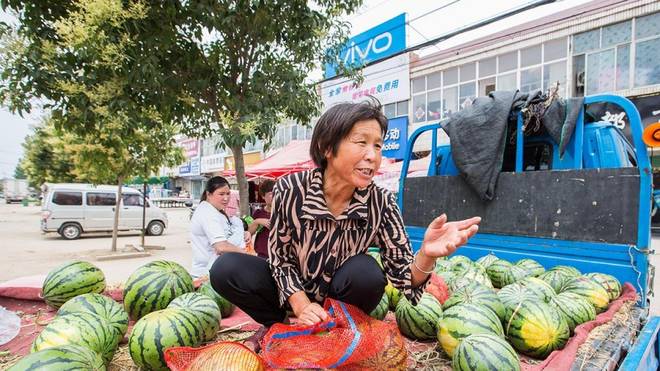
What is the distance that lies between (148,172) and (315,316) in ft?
33.5

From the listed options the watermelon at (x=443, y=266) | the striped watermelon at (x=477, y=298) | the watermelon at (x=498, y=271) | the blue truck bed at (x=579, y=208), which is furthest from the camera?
the watermelon at (x=443, y=266)

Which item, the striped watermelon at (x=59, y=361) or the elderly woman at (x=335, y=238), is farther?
the elderly woman at (x=335, y=238)

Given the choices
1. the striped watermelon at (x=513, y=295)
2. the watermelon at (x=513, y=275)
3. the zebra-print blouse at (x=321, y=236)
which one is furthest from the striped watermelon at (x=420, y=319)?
the watermelon at (x=513, y=275)

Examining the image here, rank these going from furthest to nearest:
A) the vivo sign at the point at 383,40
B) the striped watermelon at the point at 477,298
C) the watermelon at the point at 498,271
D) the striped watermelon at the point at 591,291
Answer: the vivo sign at the point at 383,40, the watermelon at the point at 498,271, the striped watermelon at the point at 591,291, the striped watermelon at the point at 477,298

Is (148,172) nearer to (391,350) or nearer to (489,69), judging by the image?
(391,350)

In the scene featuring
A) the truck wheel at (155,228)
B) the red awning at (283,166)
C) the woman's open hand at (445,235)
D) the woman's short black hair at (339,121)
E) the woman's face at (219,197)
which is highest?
the red awning at (283,166)

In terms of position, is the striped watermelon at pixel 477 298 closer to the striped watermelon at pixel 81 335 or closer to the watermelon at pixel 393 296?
the watermelon at pixel 393 296

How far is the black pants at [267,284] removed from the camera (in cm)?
186

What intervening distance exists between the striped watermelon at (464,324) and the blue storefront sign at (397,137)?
17.2 m

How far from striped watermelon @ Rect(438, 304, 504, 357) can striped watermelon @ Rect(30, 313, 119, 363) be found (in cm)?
169

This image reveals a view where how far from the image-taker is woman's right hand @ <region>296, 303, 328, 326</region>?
5.43ft

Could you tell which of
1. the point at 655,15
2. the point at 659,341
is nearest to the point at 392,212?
the point at 659,341

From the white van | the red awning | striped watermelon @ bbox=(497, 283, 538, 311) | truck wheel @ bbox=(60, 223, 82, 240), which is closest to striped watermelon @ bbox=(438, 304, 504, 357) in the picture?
striped watermelon @ bbox=(497, 283, 538, 311)

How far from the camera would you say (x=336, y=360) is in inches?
58.2
